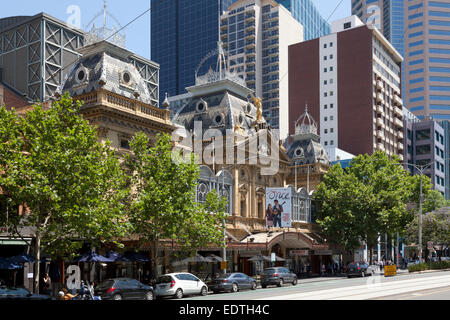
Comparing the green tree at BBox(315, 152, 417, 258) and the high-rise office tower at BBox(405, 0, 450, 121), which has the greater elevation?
the high-rise office tower at BBox(405, 0, 450, 121)

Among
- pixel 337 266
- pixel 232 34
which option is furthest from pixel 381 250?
pixel 232 34

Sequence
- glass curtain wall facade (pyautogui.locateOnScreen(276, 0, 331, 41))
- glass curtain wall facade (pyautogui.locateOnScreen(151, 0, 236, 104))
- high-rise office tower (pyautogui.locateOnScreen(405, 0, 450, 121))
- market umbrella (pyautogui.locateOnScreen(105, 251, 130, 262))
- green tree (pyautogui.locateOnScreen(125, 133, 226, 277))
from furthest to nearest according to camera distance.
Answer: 1. glass curtain wall facade (pyautogui.locateOnScreen(276, 0, 331, 41))
2. high-rise office tower (pyautogui.locateOnScreen(405, 0, 450, 121))
3. glass curtain wall facade (pyautogui.locateOnScreen(151, 0, 236, 104))
4. green tree (pyautogui.locateOnScreen(125, 133, 226, 277))
5. market umbrella (pyautogui.locateOnScreen(105, 251, 130, 262))

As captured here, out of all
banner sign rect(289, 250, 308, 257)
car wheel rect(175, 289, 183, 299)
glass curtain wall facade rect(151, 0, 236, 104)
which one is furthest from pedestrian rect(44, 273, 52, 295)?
glass curtain wall facade rect(151, 0, 236, 104)

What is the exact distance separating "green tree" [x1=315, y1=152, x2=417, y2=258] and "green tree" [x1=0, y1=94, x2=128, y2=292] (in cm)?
3662

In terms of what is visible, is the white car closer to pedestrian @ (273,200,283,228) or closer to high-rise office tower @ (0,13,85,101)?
pedestrian @ (273,200,283,228)

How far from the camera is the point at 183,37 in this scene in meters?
161

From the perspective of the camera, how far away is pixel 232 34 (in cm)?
14462

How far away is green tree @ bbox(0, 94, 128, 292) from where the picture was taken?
2695 cm

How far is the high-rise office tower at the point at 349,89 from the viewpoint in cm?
10581

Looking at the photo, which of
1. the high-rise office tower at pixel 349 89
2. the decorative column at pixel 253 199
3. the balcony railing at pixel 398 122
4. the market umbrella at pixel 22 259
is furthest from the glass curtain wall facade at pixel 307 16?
the market umbrella at pixel 22 259

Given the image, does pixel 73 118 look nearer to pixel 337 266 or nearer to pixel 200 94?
pixel 200 94

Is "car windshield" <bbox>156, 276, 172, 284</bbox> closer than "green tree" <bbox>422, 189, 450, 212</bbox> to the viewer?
Yes

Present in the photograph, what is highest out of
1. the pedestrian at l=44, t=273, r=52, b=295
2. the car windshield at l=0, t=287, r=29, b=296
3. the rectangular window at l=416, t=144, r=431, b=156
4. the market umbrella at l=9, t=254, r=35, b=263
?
the rectangular window at l=416, t=144, r=431, b=156

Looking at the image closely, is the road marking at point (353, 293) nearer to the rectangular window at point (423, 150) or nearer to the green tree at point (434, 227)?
the green tree at point (434, 227)
